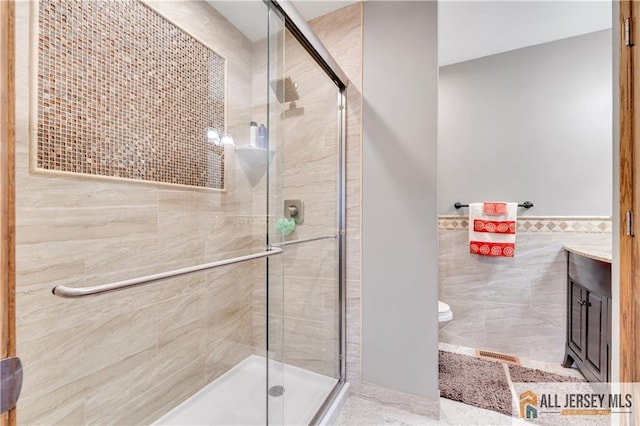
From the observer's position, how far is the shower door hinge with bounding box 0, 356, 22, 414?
15.3 inches

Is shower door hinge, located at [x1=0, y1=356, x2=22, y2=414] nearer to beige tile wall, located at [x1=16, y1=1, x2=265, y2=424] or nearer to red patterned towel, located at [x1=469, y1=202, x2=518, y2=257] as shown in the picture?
beige tile wall, located at [x1=16, y1=1, x2=265, y2=424]

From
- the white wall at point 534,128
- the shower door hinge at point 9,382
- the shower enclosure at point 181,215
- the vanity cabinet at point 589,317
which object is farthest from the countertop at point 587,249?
the shower door hinge at point 9,382

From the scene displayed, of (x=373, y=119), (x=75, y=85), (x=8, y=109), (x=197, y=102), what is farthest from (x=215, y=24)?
(x=8, y=109)

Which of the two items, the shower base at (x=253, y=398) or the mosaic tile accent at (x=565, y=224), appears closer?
the shower base at (x=253, y=398)

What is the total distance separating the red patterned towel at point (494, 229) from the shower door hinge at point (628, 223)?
110 cm

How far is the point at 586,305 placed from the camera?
5.37 ft

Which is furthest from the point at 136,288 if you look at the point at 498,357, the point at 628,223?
the point at 498,357

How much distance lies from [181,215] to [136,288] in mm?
377

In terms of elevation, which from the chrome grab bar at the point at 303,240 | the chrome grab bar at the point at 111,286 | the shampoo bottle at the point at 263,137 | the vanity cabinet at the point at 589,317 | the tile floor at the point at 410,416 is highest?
the shampoo bottle at the point at 263,137

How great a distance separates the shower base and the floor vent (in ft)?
4.14

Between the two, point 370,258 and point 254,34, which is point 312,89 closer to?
point 254,34

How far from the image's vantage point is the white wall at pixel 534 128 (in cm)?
198

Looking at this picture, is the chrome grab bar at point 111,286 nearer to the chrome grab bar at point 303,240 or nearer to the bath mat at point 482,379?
the chrome grab bar at point 303,240

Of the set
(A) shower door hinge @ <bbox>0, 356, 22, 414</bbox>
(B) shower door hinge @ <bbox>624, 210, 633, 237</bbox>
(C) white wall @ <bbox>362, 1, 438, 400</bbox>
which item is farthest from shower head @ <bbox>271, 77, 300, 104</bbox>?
(B) shower door hinge @ <bbox>624, 210, 633, 237</bbox>
